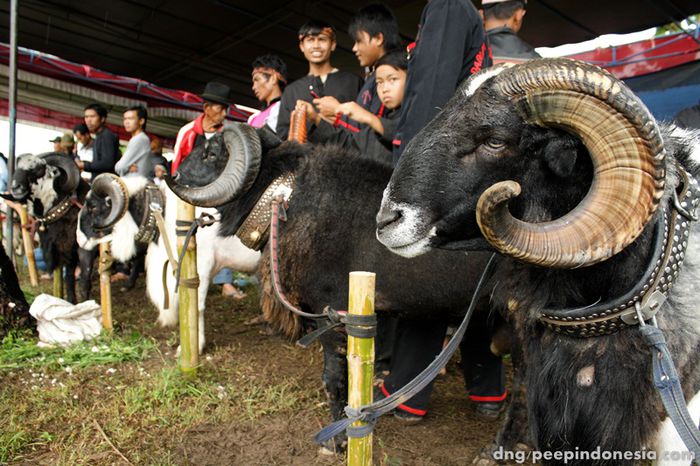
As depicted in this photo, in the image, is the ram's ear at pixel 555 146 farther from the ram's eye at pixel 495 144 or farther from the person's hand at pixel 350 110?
the person's hand at pixel 350 110

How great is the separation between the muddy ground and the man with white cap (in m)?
2.57

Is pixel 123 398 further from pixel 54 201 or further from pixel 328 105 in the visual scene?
pixel 54 201

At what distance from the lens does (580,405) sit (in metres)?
1.58

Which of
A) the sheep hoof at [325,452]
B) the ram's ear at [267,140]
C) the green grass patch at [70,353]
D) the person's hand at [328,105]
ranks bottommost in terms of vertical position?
the sheep hoof at [325,452]

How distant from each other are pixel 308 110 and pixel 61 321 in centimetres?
317

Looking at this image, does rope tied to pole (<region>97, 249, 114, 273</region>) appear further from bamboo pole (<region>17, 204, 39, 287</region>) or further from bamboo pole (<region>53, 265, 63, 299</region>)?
bamboo pole (<region>17, 204, 39, 287</region>)

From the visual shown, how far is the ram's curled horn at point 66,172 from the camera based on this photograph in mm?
5719

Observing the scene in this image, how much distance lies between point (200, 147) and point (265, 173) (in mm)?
736

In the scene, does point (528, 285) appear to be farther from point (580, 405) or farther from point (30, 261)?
point (30, 261)

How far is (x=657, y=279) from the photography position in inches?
56.2

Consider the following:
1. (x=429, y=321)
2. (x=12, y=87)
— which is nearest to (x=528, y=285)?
(x=429, y=321)

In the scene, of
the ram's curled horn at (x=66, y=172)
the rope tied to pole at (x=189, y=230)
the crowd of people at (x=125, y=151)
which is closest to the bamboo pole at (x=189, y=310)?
the rope tied to pole at (x=189, y=230)

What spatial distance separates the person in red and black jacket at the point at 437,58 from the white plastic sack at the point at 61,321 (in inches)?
153

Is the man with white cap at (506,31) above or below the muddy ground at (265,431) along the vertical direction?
above
